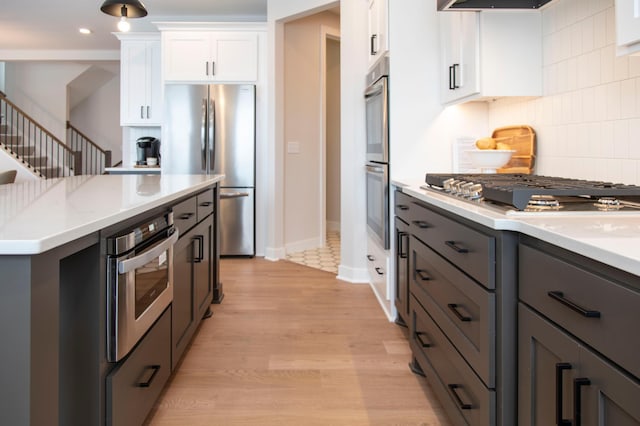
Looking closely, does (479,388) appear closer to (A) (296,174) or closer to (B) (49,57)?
(A) (296,174)

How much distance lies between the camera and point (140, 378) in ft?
5.74

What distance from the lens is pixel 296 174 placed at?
5898 millimetres

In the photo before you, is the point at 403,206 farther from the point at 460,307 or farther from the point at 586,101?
the point at 460,307

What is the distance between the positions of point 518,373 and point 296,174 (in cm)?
469

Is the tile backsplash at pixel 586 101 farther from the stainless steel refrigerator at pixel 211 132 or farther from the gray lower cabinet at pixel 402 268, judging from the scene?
the stainless steel refrigerator at pixel 211 132

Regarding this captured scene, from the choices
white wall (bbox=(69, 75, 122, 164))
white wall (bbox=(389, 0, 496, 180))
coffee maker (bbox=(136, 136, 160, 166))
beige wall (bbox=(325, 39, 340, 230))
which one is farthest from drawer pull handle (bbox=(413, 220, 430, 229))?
white wall (bbox=(69, 75, 122, 164))

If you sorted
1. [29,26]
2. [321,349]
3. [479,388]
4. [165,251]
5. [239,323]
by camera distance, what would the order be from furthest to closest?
1. [29,26]
2. [239,323]
3. [321,349]
4. [165,251]
5. [479,388]

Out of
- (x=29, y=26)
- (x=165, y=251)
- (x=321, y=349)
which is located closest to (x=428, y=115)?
(x=321, y=349)

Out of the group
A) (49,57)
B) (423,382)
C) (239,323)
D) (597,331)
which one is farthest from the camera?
(49,57)

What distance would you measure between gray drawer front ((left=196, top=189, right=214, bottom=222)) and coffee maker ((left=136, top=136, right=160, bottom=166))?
3033mm

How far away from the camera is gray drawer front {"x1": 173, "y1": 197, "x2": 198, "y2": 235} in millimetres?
2352

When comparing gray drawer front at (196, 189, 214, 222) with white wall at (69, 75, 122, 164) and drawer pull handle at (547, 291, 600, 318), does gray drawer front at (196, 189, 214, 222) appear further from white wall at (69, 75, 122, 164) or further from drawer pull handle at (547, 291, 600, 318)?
white wall at (69, 75, 122, 164)

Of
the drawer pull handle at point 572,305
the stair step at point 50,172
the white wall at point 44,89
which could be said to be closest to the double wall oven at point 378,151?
the drawer pull handle at point 572,305

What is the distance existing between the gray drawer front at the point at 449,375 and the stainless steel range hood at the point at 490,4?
1349mm
